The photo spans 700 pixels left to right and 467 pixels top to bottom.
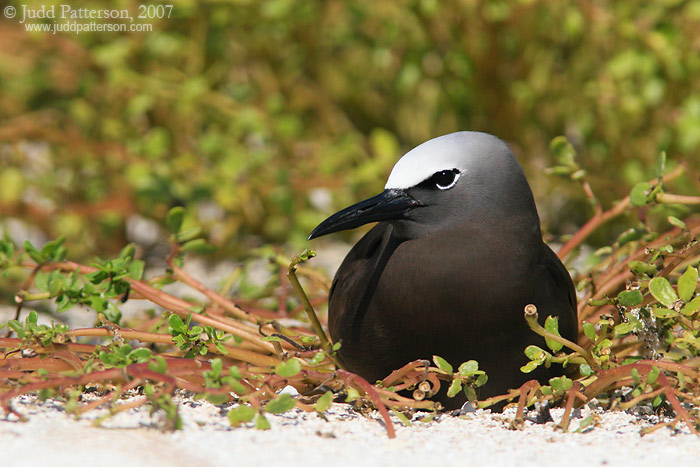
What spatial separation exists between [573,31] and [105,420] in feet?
9.38

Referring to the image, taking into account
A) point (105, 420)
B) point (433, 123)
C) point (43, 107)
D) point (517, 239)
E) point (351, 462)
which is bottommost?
point (351, 462)

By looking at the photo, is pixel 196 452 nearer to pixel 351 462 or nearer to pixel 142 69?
pixel 351 462

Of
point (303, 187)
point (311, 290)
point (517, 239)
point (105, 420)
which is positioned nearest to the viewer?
point (105, 420)

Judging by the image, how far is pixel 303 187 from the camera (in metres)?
4.23

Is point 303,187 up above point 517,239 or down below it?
above

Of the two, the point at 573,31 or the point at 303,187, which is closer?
the point at 573,31

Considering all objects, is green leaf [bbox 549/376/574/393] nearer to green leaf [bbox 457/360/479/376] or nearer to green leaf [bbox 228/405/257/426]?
green leaf [bbox 457/360/479/376]

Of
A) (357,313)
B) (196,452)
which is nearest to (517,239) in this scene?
(357,313)

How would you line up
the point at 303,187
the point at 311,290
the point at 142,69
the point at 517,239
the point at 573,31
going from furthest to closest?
the point at 142,69, the point at 303,187, the point at 573,31, the point at 311,290, the point at 517,239

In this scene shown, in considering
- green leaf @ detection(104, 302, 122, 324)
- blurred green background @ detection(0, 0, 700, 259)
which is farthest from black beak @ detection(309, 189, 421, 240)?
blurred green background @ detection(0, 0, 700, 259)

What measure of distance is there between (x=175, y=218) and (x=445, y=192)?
95cm

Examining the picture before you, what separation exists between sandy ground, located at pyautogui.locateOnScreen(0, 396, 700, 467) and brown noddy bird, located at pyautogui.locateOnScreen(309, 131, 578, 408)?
0.23 metres

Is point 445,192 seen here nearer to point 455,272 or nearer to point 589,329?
point 455,272

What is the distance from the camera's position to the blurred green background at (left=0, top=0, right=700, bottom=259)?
405cm
